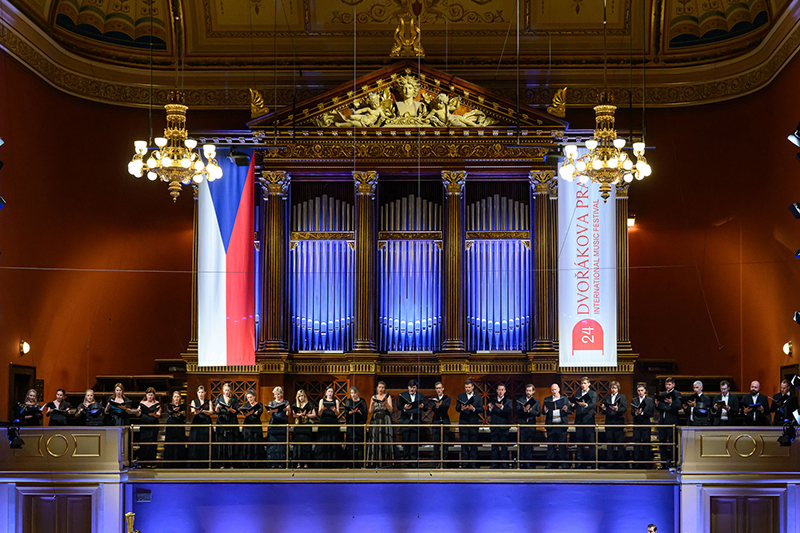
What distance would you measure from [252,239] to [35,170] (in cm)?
333

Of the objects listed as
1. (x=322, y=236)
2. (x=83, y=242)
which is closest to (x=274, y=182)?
(x=322, y=236)

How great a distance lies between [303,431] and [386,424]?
108 cm

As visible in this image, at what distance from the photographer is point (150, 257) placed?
16.1 m

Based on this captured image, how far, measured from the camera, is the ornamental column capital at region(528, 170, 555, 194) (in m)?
14.8

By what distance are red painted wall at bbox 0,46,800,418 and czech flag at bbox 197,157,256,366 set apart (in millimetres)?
2086

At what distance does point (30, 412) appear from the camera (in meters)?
12.8

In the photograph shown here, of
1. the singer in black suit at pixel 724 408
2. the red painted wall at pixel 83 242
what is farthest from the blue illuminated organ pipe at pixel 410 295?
the singer in black suit at pixel 724 408

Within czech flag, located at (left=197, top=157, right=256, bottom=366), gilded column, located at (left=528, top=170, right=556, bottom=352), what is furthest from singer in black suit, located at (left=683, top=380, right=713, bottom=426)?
czech flag, located at (left=197, top=157, right=256, bottom=366)

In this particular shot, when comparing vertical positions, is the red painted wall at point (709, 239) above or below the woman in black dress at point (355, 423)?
above

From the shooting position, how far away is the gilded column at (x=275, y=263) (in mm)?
14609

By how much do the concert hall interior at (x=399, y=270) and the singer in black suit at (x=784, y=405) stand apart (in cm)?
5

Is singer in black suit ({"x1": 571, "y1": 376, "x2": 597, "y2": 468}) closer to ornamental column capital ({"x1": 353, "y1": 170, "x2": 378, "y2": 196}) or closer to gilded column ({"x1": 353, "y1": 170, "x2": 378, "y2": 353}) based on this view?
gilded column ({"x1": 353, "y1": 170, "x2": 378, "y2": 353})

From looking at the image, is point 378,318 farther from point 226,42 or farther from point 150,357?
point 226,42

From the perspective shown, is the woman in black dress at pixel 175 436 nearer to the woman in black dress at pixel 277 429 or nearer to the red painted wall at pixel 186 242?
the woman in black dress at pixel 277 429
